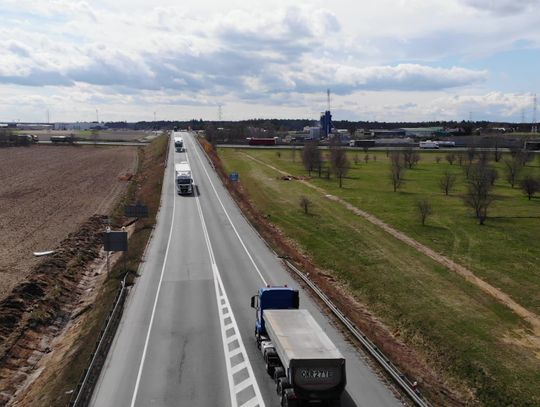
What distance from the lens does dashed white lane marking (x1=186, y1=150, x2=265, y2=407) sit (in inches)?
957

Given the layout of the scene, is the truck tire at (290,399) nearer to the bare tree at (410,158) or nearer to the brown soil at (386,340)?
the brown soil at (386,340)

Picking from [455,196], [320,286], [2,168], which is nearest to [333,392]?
[320,286]

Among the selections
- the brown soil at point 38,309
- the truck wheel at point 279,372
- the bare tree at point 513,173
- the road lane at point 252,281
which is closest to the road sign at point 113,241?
the brown soil at point 38,309

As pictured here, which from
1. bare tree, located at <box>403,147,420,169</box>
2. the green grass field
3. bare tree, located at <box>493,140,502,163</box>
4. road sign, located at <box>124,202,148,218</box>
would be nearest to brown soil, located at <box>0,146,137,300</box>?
road sign, located at <box>124,202,148,218</box>

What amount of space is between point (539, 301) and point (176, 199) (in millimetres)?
49606

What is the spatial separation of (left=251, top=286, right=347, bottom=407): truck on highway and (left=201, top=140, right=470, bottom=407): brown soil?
580 cm

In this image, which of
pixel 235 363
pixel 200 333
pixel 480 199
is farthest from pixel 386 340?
pixel 480 199

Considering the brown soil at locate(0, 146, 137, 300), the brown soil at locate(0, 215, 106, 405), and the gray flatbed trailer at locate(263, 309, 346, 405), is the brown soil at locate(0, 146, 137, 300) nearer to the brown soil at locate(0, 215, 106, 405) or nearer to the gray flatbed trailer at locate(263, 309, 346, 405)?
the brown soil at locate(0, 215, 106, 405)

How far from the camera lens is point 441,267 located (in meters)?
49.5

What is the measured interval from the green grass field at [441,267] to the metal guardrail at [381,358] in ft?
13.6

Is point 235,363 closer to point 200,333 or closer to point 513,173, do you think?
point 200,333

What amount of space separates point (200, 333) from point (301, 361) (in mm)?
11421

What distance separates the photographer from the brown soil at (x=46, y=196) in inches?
2173

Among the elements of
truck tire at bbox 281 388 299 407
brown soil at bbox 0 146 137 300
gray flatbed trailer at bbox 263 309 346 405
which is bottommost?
brown soil at bbox 0 146 137 300
